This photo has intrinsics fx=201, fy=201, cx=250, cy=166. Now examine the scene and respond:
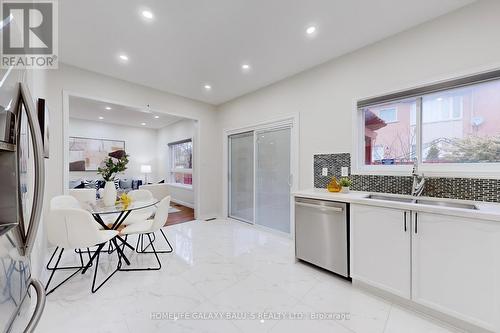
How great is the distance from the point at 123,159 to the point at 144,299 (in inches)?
68.9

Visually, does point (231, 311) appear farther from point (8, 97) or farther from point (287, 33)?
point (287, 33)

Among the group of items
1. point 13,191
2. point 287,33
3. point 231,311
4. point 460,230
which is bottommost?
point 231,311

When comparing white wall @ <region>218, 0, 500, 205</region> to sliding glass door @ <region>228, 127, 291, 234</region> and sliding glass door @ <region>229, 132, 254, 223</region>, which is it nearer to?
sliding glass door @ <region>228, 127, 291, 234</region>

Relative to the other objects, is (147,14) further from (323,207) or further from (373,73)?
(323,207)

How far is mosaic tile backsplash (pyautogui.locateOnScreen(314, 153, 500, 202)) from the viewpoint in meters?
1.72

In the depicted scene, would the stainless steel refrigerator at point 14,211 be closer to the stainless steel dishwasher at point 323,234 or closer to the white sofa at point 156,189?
the stainless steel dishwasher at point 323,234

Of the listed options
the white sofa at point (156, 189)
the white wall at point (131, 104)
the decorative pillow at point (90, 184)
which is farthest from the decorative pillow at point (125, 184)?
the white wall at point (131, 104)

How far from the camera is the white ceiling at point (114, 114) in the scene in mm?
4910

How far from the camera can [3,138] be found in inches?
23.3

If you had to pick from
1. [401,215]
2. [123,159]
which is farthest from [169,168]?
[401,215]

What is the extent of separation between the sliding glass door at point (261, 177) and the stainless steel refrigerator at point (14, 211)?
9.90 feet

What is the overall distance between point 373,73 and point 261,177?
2363 millimetres

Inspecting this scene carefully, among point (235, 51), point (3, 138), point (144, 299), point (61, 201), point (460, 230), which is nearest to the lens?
point (3, 138)

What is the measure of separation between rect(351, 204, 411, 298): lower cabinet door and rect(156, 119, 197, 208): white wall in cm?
482
